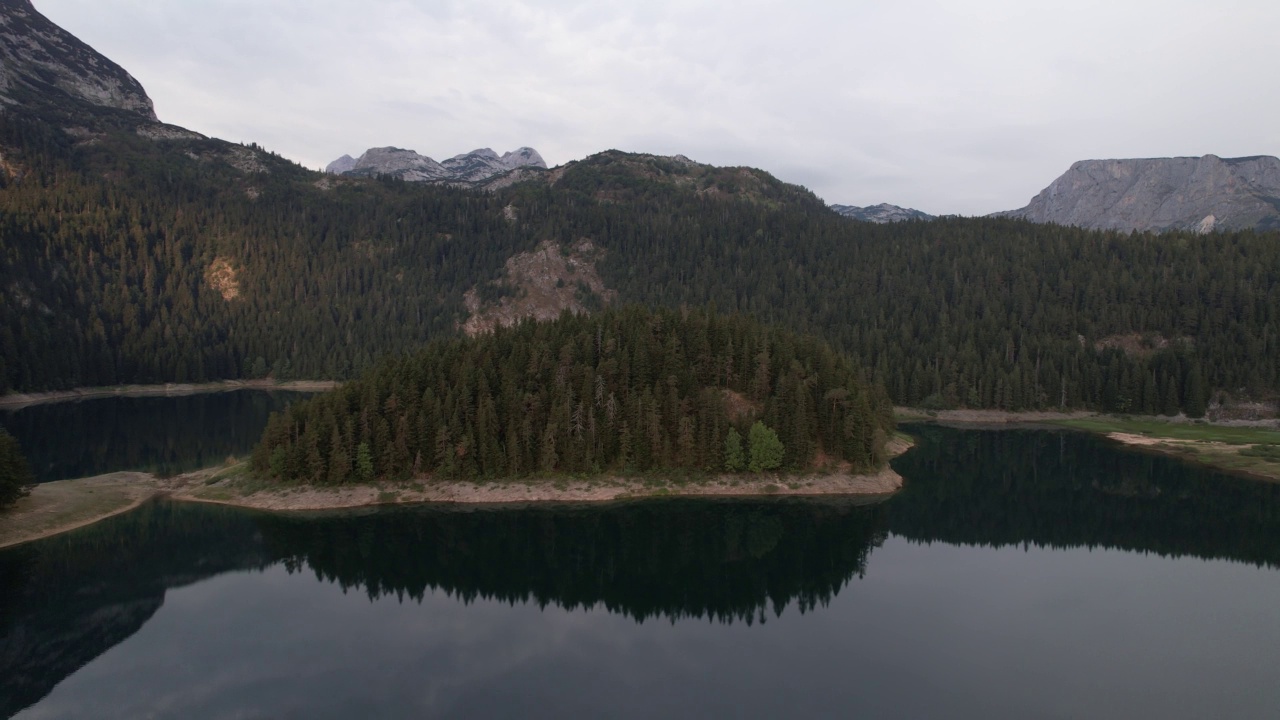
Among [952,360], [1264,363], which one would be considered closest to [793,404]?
[952,360]

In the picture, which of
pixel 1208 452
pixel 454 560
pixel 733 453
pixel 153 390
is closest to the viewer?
pixel 454 560

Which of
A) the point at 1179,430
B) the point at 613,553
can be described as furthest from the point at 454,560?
the point at 1179,430

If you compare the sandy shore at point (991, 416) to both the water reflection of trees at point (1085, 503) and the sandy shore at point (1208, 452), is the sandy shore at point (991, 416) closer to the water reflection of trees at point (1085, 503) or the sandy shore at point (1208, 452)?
the sandy shore at point (1208, 452)

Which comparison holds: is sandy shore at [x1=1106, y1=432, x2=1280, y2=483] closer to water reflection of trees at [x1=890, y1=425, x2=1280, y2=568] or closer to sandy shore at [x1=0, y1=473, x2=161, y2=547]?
water reflection of trees at [x1=890, y1=425, x2=1280, y2=568]

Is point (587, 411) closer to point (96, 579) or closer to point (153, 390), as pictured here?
point (96, 579)

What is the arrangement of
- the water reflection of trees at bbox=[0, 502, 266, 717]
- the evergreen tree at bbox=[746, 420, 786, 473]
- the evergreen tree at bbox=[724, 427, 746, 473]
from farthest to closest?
the evergreen tree at bbox=[746, 420, 786, 473], the evergreen tree at bbox=[724, 427, 746, 473], the water reflection of trees at bbox=[0, 502, 266, 717]

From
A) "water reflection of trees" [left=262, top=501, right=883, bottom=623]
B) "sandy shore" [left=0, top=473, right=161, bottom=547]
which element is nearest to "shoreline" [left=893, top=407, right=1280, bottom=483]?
"water reflection of trees" [left=262, top=501, right=883, bottom=623]

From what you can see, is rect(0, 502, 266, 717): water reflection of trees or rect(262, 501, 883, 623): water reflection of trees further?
rect(262, 501, 883, 623): water reflection of trees
